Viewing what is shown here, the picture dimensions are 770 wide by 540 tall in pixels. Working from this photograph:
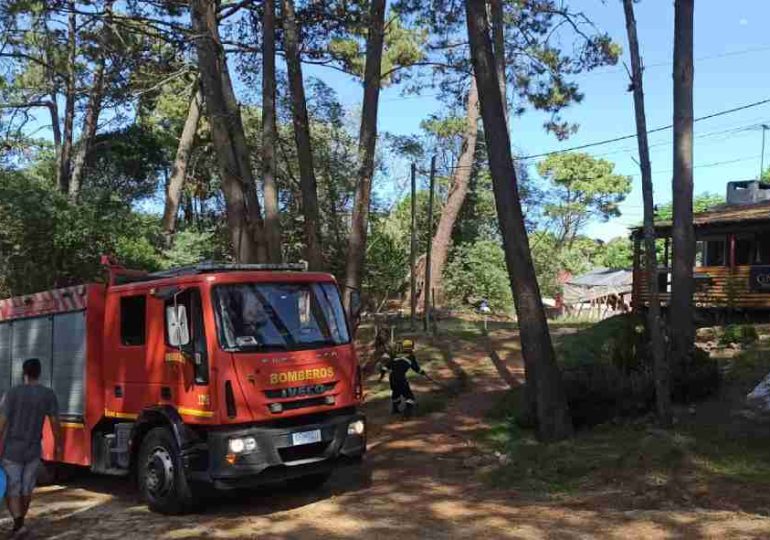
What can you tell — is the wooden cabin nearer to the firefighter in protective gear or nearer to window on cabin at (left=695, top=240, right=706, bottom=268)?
window on cabin at (left=695, top=240, right=706, bottom=268)

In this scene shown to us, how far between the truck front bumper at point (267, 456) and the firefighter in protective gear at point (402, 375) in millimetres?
4988

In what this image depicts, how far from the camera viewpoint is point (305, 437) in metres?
7.83

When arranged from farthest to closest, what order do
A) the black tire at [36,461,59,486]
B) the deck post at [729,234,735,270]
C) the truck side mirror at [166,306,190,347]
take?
the deck post at [729,234,735,270], the black tire at [36,461,59,486], the truck side mirror at [166,306,190,347]

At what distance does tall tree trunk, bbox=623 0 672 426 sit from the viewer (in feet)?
34.7

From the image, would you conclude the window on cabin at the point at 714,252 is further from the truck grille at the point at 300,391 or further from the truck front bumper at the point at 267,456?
the truck front bumper at the point at 267,456

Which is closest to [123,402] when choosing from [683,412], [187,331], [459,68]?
[187,331]

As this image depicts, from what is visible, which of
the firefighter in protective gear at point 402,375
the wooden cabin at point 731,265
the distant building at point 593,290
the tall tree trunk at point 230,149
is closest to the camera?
the firefighter in protective gear at point 402,375

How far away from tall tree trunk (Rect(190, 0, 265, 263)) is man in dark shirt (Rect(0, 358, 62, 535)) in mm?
7188

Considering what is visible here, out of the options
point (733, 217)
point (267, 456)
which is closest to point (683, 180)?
point (267, 456)

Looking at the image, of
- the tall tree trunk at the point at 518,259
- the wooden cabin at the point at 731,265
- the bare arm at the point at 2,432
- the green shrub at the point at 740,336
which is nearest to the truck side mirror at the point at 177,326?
the bare arm at the point at 2,432

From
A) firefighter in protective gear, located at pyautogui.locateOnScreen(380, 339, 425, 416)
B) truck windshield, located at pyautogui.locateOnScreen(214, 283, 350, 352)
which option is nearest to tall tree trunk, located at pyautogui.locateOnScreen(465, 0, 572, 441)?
firefighter in protective gear, located at pyautogui.locateOnScreen(380, 339, 425, 416)

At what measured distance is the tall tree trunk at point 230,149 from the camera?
14602 millimetres

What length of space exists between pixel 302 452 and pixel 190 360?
148cm

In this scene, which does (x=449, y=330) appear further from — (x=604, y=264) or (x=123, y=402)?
(x=604, y=264)
